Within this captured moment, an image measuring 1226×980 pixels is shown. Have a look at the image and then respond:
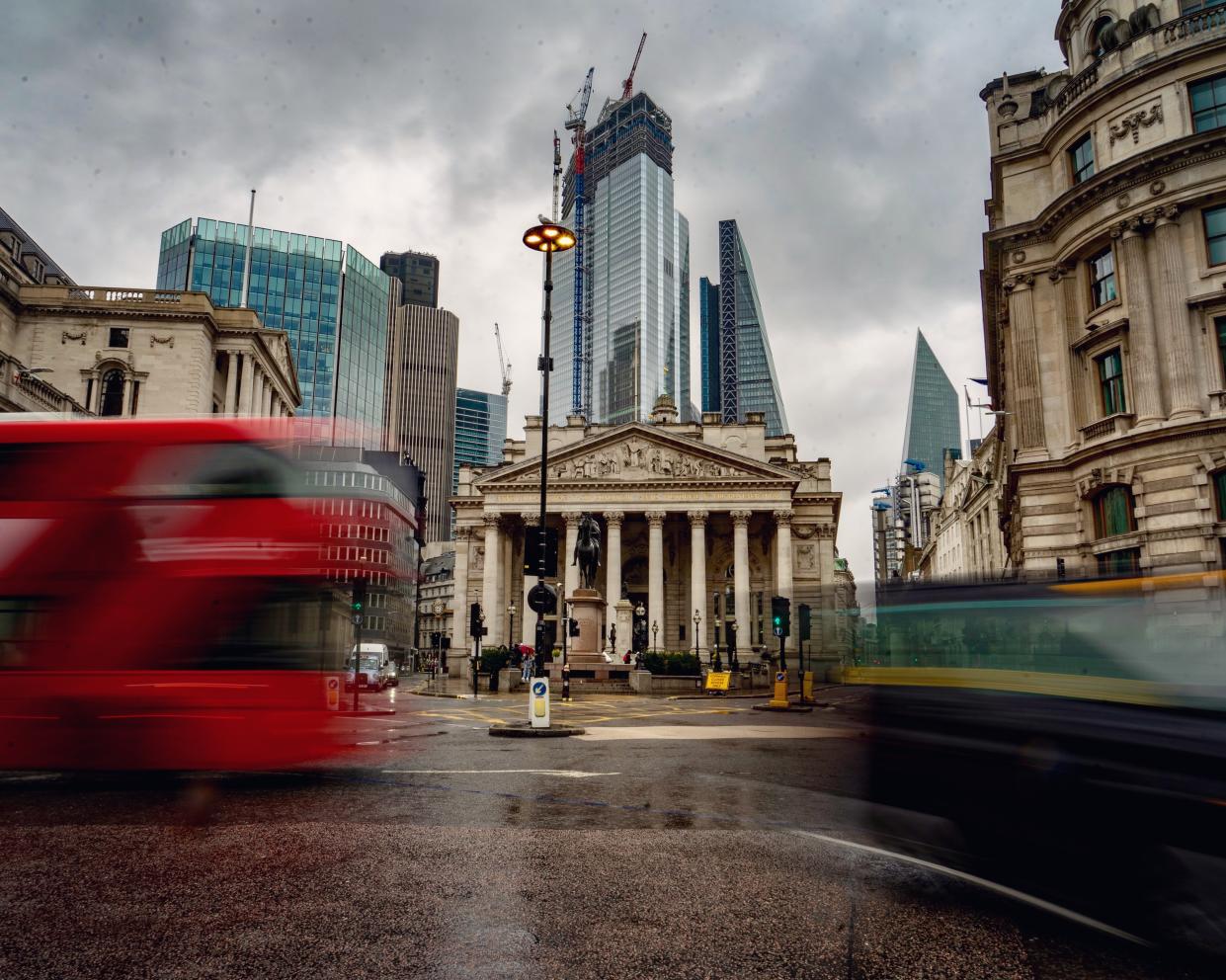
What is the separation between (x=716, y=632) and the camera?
66.1m

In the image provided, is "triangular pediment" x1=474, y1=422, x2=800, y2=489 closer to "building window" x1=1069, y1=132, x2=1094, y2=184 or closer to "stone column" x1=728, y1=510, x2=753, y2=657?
"stone column" x1=728, y1=510, x2=753, y2=657

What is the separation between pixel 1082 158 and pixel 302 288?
13989cm

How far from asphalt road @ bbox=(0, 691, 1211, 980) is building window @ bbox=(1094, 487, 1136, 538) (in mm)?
22199

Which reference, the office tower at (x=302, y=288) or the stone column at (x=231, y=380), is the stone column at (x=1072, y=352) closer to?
the stone column at (x=231, y=380)

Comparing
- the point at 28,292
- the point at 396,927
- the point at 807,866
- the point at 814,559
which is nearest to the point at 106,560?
the point at 396,927

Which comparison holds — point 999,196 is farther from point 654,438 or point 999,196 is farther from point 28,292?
point 28,292

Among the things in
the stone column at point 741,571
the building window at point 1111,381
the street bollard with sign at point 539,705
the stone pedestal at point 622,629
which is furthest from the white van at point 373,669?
the building window at point 1111,381

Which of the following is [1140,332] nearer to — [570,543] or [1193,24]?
[1193,24]

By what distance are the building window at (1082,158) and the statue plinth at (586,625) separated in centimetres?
2716

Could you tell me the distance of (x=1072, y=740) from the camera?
5223mm

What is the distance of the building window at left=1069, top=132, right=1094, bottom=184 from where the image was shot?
99.2 ft

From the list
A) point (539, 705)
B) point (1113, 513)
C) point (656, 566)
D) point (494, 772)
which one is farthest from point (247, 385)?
point (494, 772)

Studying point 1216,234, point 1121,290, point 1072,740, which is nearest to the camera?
point 1072,740

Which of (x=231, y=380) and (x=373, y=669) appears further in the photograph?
(x=231, y=380)
